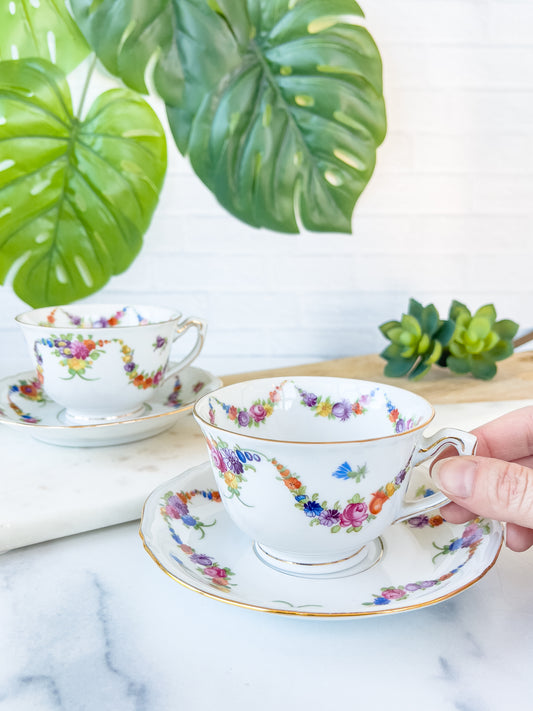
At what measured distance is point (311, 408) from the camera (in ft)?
2.03

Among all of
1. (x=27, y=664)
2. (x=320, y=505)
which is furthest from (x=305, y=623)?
(x=27, y=664)

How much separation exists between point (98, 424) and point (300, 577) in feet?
1.06

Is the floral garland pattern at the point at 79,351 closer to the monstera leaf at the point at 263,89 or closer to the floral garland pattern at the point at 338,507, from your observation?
the floral garland pattern at the point at 338,507

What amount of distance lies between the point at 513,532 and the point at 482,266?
80 centimetres

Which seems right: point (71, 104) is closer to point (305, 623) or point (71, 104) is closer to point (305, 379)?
point (305, 379)

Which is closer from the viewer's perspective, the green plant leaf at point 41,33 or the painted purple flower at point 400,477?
the painted purple flower at point 400,477

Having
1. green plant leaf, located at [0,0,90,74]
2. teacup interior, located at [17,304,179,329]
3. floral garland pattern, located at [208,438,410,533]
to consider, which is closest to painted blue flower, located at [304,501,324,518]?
floral garland pattern, located at [208,438,410,533]

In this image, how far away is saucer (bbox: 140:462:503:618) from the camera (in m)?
0.46

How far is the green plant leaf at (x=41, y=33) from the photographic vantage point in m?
1.05

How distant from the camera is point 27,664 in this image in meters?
0.44

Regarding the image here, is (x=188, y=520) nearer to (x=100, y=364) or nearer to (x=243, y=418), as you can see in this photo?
(x=243, y=418)

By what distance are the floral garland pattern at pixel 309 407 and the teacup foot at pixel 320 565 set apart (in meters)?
0.11

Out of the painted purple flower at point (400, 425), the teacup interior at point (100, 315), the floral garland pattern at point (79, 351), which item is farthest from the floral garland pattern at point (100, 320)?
the painted purple flower at point (400, 425)

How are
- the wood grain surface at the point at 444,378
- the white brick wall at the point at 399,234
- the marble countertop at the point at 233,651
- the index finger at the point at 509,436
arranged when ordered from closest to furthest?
the marble countertop at the point at 233,651
the index finger at the point at 509,436
the wood grain surface at the point at 444,378
the white brick wall at the point at 399,234
